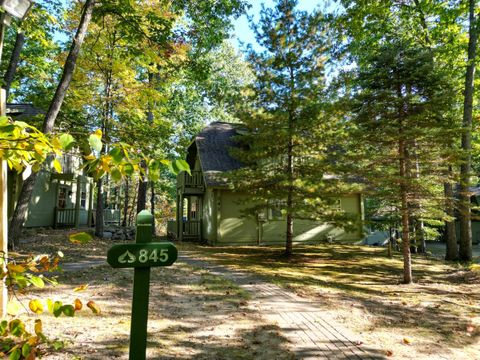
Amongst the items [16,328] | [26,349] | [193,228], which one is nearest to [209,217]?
[193,228]

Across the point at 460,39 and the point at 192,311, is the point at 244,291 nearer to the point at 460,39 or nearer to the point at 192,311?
the point at 192,311

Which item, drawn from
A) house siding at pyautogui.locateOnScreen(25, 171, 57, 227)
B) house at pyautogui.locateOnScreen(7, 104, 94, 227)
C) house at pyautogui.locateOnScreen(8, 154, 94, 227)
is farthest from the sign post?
house siding at pyautogui.locateOnScreen(25, 171, 57, 227)

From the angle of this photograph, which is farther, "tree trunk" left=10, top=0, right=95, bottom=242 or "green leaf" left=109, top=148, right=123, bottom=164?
"tree trunk" left=10, top=0, right=95, bottom=242

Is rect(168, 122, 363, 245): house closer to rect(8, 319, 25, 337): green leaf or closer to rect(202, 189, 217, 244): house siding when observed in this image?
rect(202, 189, 217, 244): house siding

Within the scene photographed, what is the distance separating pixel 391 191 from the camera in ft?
31.1

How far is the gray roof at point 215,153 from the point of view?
18117 mm

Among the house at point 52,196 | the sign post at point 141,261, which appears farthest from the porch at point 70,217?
the sign post at point 141,261

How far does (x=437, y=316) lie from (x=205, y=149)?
1540 cm

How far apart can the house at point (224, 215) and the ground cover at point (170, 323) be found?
363 inches

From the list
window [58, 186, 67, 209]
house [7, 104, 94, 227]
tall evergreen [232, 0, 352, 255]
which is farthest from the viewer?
window [58, 186, 67, 209]

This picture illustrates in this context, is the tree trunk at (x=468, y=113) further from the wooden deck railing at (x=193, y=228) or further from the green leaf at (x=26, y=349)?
the green leaf at (x=26, y=349)

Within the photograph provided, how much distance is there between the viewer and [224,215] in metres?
18.2

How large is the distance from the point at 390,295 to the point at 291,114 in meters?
7.38

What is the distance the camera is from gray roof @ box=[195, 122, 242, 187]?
18.1 m
